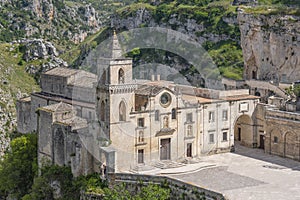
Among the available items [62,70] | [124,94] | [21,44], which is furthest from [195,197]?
[21,44]

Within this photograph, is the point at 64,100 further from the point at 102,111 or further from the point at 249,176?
the point at 249,176

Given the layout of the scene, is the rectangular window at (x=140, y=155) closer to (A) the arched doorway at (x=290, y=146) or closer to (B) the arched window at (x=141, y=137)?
(B) the arched window at (x=141, y=137)

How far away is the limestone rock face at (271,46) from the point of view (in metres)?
72.2

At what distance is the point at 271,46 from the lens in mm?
74312

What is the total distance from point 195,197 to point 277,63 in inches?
1385

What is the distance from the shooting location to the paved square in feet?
137

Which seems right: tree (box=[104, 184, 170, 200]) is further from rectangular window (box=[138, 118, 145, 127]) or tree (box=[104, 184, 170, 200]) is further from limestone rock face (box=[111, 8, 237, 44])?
limestone rock face (box=[111, 8, 237, 44])

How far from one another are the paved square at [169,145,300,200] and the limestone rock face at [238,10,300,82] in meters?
20.7

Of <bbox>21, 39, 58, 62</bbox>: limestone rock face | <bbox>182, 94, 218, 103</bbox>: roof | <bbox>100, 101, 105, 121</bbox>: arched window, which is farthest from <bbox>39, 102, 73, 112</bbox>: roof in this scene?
<bbox>21, 39, 58, 62</bbox>: limestone rock face

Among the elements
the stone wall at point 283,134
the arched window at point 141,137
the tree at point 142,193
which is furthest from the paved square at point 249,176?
the arched window at point 141,137

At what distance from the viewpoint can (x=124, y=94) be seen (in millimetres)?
47906

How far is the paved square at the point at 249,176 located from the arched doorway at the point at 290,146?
62 cm

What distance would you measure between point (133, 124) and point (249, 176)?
969 cm

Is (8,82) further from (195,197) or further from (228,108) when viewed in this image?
(195,197)
